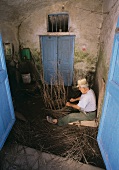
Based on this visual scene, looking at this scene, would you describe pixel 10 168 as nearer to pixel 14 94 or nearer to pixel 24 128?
pixel 24 128

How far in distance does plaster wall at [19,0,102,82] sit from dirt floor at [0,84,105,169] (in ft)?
9.63

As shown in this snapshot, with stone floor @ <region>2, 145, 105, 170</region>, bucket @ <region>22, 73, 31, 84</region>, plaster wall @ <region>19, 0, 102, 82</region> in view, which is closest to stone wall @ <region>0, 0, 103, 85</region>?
plaster wall @ <region>19, 0, 102, 82</region>

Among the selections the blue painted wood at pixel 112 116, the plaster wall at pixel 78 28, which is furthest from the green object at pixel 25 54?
the blue painted wood at pixel 112 116

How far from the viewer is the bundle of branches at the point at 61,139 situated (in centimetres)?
223

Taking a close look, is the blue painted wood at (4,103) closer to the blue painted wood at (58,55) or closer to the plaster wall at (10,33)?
the blue painted wood at (58,55)

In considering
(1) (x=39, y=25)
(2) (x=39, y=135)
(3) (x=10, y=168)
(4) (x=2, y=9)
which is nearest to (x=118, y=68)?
(2) (x=39, y=135)

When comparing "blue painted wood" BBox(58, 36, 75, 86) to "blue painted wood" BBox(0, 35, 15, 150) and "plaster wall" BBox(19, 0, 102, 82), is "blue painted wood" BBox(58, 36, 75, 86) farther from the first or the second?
"blue painted wood" BBox(0, 35, 15, 150)

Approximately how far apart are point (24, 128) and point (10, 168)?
2.95 ft

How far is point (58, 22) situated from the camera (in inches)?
196

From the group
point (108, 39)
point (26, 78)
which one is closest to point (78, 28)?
point (108, 39)

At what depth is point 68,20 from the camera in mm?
4734

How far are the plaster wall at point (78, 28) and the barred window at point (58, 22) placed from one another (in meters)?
0.22

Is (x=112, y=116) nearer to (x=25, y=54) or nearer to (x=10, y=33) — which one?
(x=25, y=54)

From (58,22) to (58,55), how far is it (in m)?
1.39
